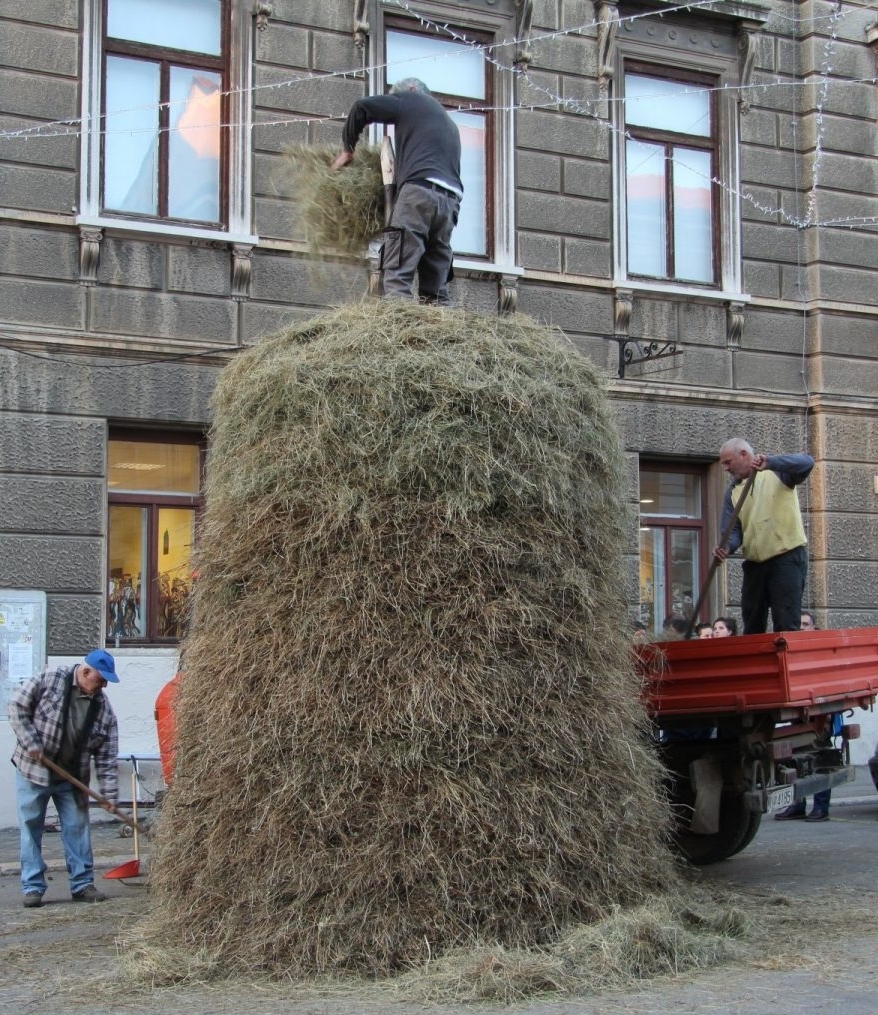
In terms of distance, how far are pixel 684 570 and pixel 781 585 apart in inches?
257

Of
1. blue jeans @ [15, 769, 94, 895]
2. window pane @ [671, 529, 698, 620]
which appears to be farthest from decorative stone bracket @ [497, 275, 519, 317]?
blue jeans @ [15, 769, 94, 895]

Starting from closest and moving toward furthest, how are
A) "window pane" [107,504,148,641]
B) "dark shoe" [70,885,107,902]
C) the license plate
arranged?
the license plate → "dark shoe" [70,885,107,902] → "window pane" [107,504,148,641]

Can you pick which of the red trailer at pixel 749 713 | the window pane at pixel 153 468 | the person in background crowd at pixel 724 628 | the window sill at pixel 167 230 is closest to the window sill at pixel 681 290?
the window sill at pixel 167 230

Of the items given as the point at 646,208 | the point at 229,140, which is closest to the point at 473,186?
the point at 646,208

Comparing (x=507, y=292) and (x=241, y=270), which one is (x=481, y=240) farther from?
(x=241, y=270)

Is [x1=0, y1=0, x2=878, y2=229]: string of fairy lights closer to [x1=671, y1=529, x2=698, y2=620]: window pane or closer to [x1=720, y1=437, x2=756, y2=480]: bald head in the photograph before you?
[x1=671, y1=529, x2=698, y2=620]: window pane

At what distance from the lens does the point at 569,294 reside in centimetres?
1409

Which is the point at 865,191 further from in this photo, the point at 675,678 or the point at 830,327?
the point at 675,678

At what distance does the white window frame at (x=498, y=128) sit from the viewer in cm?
1368

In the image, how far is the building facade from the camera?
11891 millimetres

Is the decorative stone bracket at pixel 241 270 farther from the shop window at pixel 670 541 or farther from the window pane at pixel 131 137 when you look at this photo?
the shop window at pixel 670 541

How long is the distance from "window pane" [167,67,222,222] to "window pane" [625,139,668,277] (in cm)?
433

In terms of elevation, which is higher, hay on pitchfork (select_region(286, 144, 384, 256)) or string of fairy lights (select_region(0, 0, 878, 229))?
string of fairy lights (select_region(0, 0, 878, 229))

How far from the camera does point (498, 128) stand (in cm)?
1398
